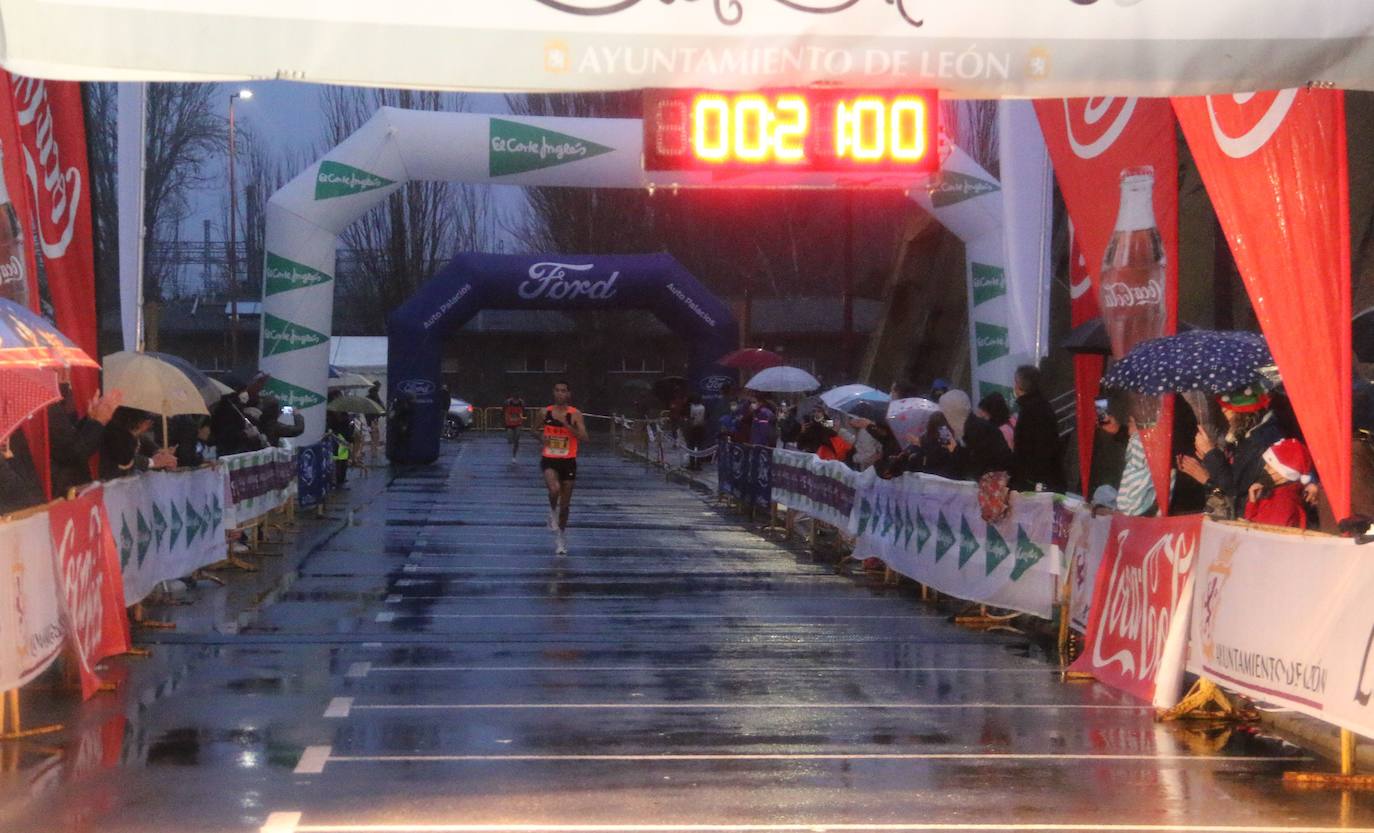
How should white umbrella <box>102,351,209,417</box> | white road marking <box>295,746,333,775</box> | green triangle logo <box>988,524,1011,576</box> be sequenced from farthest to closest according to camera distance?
white umbrella <box>102,351,209,417</box> < green triangle logo <box>988,524,1011,576</box> < white road marking <box>295,746,333,775</box>

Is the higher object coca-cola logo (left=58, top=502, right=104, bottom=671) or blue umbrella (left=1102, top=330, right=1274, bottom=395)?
blue umbrella (left=1102, top=330, right=1274, bottom=395)

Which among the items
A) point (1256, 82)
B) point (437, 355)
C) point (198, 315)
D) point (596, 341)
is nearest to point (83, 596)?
point (1256, 82)

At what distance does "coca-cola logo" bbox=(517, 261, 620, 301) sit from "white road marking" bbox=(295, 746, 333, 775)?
94.7 ft

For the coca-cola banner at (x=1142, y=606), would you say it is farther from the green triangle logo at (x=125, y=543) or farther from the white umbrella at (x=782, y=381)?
the white umbrella at (x=782, y=381)

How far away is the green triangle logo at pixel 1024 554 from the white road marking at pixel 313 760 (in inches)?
237

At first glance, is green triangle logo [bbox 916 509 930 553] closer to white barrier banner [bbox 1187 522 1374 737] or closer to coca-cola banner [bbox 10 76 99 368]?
white barrier banner [bbox 1187 522 1374 737]

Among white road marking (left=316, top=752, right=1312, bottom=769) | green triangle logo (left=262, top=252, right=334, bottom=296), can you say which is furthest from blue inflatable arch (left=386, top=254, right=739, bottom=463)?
white road marking (left=316, top=752, right=1312, bottom=769)

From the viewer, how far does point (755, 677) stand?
1129 centimetres

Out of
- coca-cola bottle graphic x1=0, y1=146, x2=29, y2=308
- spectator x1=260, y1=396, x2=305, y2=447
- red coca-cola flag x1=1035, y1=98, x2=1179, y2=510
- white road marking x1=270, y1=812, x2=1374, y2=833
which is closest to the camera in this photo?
white road marking x1=270, y1=812, x2=1374, y2=833

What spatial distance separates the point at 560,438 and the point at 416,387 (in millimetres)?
18586

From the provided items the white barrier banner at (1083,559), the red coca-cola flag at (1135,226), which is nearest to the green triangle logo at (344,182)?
the red coca-cola flag at (1135,226)

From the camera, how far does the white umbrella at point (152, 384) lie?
15.0 meters

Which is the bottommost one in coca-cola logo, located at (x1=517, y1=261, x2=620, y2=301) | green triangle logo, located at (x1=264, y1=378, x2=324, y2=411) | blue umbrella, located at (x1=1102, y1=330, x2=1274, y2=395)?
green triangle logo, located at (x1=264, y1=378, x2=324, y2=411)

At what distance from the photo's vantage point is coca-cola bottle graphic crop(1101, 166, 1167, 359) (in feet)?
37.6
